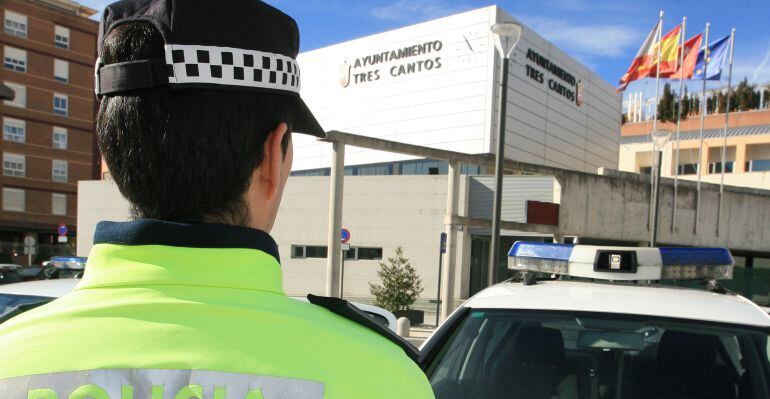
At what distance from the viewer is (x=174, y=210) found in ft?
3.26

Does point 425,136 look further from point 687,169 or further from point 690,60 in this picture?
point 687,169

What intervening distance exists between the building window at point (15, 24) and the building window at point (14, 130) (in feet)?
20.2

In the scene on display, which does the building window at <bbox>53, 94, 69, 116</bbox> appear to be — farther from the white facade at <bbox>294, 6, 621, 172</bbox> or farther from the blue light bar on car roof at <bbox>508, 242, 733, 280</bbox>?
the blue light bar on car roof at <bbox>508, 242, 733, 280</bbox>

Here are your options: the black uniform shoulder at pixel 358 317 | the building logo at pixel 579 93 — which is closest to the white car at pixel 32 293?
the black uniform shoulder at pixel 358 317

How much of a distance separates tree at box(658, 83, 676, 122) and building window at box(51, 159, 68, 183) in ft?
152

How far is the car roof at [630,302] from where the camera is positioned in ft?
9.46

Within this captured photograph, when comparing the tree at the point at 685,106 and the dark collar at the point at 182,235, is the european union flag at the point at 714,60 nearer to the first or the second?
the tree at the point at 685,106

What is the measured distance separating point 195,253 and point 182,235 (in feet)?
0.11

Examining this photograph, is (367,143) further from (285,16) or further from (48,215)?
(48,215)

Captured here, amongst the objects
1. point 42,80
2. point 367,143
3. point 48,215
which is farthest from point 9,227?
point 367,143

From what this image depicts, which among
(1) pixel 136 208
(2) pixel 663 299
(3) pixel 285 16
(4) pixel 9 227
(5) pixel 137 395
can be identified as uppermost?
(3) pixel 285 16

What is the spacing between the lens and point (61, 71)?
162 ft

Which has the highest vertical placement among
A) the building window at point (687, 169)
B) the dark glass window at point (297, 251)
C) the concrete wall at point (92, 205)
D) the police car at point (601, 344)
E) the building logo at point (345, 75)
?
the building logo at point (345, 75)

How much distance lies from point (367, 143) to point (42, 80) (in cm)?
4413
